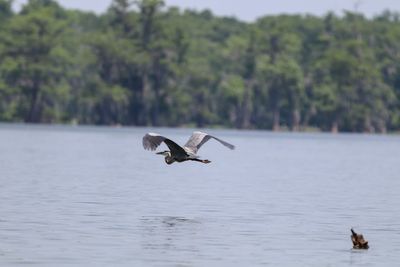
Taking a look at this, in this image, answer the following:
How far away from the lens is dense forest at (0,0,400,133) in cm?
12219

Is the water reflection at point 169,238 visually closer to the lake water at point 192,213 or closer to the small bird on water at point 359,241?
the lake water at point 192,213

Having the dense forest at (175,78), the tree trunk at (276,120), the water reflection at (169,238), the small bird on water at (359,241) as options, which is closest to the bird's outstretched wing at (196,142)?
the water reflection at (169,238)

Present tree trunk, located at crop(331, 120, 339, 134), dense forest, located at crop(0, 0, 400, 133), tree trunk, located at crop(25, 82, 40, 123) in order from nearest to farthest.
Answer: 1. tree trunk, located at crop(25, 82, 40, 123)
2. dense forest, located at crop(0, 0, 400, 133)
3. tree trunk, located at crop(331, 120, 339, 134)

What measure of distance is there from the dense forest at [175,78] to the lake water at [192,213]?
227ft

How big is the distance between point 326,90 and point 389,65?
11.0m

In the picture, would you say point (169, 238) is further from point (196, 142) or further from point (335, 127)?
point (335, 127)

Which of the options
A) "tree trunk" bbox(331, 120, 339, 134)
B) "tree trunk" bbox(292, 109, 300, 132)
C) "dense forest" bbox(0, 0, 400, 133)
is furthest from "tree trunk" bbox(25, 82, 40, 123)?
"tree trunk" bbox(331, 120, 339, 134)

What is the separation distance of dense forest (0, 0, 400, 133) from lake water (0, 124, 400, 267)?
6927cm

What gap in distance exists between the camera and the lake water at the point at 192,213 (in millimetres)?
21562

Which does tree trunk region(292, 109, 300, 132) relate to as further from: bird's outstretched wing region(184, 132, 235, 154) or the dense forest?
bird's outstretched wing region(184, 132, 235, 154)

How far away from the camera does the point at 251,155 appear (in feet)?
211

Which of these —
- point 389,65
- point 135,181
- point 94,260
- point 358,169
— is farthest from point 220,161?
point 389,65

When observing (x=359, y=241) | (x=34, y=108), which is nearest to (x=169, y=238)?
(x=359, y=241)

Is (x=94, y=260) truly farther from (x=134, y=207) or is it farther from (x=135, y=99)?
(x=135, y=99)
